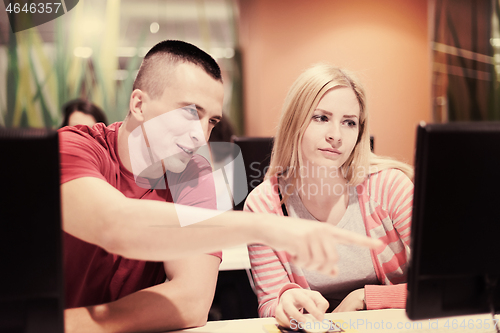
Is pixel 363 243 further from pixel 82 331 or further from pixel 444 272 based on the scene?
pixel 82 331

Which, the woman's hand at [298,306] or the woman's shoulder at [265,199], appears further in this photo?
the woman's shoulder at [265,199]

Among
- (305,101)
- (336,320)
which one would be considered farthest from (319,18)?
(336,320)

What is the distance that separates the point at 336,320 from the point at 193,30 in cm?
352

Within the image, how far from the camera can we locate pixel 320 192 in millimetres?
1438

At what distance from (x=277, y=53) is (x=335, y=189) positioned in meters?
2.54

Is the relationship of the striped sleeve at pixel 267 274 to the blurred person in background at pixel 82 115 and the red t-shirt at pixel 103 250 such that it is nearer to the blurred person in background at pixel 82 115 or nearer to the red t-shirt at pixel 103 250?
the red t-shirt at pixel 103 250

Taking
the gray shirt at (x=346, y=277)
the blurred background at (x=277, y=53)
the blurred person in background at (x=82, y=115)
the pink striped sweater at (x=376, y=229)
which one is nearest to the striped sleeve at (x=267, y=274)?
the pink striped sweater at (x=376, y=229)

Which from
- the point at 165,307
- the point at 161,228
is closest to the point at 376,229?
the point at 165,307

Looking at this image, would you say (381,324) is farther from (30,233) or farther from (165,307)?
(30,233)

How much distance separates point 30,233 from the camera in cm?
62

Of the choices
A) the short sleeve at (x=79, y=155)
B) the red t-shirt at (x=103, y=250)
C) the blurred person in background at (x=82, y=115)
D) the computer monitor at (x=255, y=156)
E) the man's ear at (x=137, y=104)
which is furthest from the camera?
the blurred person in background at (x=82, y=115)

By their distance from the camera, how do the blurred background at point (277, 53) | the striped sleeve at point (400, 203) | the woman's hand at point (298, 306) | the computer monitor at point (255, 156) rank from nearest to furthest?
the woman's hand at point (298, 306), the striped sleeve at point (400, 203), the computer monitor at point (255, 156), the blurred background at point (277, 53)

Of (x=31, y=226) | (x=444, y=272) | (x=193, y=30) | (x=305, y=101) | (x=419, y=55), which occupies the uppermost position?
(x=193, y=30)

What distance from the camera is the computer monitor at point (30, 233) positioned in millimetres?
604
